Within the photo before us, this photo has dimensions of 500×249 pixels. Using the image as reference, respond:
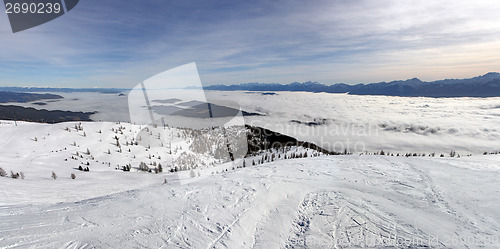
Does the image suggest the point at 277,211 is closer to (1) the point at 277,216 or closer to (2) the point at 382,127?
(1) the point at 277,216

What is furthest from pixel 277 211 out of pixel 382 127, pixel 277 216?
pixel 382 127

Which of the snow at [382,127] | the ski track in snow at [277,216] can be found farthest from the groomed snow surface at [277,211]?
the snow at [382,127]

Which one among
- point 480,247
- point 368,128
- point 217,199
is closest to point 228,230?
point 217,199

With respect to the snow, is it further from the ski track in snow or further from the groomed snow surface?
the ski track in snow

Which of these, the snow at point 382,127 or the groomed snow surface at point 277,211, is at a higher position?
the groomed snow surface at point 277,211

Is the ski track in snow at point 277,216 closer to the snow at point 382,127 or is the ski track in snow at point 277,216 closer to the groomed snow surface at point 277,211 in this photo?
the groomed snow surface at point 277,211

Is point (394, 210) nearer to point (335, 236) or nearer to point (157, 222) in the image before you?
point (335, 236)
